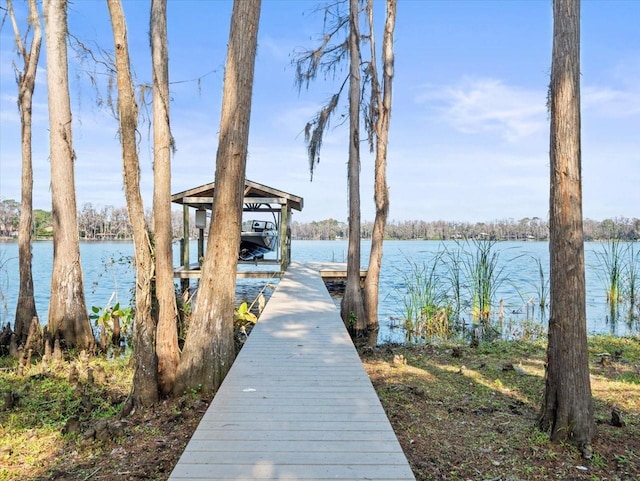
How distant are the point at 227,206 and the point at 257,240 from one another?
11.3 m

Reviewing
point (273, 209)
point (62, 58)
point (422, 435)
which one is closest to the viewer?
point (422, 435)

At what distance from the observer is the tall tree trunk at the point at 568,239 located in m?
3.32

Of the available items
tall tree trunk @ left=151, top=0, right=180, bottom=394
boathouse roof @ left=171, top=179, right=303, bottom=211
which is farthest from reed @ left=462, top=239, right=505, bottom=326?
tall tree trunk @ left=151, top=0, right=180, bottom=394

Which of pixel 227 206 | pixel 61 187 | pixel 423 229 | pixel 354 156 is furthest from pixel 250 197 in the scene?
pixel 423 229

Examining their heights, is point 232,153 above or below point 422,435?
above

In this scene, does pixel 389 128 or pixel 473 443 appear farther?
pixel 389 128

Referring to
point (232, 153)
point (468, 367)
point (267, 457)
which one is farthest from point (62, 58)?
point (468, 367)

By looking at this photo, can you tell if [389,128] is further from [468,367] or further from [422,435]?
[422,435]

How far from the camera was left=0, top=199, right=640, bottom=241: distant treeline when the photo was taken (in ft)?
40.7

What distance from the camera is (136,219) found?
13.6ft

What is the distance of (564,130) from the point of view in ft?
11.0

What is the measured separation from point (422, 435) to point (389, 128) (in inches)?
318

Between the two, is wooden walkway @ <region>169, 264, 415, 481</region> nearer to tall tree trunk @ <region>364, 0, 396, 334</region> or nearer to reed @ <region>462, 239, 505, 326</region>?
reed @ <region>462, 239, 505, 326</region>

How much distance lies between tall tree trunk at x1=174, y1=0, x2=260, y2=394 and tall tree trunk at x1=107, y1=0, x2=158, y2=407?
492 millimetres
